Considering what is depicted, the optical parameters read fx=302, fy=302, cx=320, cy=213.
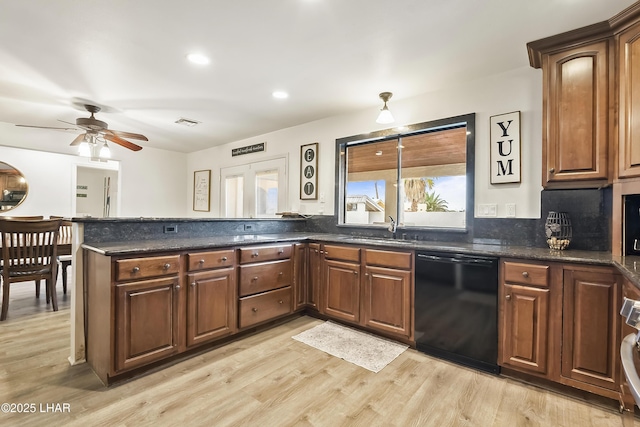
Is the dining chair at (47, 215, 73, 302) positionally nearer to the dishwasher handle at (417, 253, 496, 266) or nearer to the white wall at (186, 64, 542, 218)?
the white wall at (186, 64, 542, 218)

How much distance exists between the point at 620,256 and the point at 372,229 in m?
2.13

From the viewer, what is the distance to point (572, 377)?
6.33ft

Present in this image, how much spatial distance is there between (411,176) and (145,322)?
2916 millimetres

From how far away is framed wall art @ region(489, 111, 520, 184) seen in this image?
8.68 feet

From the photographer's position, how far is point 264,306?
298cm

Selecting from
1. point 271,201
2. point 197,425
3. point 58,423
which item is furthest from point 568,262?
point 271,201

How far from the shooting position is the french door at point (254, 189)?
4.76m

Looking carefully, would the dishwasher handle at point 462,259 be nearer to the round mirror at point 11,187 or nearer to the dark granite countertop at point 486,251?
the dark granite countertop at point 486,251

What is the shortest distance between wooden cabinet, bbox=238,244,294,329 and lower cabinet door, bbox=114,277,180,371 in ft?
2.04

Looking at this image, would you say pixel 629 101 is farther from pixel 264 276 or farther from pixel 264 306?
pixel 264 306

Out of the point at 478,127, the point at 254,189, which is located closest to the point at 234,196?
the point at 254,189

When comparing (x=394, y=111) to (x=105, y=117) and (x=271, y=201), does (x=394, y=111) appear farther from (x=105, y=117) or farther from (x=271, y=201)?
(x=105, y=117)

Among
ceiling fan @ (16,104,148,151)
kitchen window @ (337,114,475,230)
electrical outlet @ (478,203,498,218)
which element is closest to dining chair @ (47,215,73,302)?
ceiling fan @ (16,104,148,151)

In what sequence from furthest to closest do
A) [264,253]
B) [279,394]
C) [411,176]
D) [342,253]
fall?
[411,176] < [342,253] < [264,253] < [279,394]
